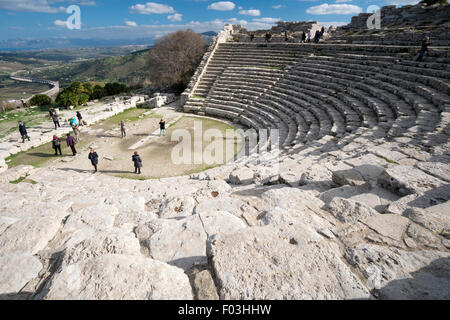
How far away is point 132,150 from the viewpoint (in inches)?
468

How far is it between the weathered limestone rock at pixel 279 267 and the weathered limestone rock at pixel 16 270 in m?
2.01

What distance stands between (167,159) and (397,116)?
31.6ft

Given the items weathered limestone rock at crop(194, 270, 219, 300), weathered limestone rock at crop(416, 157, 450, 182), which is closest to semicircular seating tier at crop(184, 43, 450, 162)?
weathered limestone rock at crop(416, 157, 450, 182)

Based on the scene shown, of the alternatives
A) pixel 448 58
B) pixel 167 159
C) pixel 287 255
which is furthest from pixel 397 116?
pixel 167 159

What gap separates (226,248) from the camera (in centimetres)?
236

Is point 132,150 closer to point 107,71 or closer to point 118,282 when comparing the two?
point 118,282

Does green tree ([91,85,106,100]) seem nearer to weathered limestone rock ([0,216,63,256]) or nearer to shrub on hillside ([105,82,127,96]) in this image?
shrub on hillside ([105,82,127,96])

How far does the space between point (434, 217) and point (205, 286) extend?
3006 mm

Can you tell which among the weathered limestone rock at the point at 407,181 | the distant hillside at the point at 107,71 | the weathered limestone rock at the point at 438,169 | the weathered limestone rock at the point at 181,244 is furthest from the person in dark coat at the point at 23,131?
the distant hillside at the point at 107,71

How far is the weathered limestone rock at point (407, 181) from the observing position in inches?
146

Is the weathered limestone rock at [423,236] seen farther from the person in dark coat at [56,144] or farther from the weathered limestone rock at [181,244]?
the person in dark coat at [56,144]

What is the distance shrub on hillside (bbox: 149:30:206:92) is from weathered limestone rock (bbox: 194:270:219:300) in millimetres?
22806

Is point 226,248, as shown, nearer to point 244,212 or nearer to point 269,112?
point 244,212

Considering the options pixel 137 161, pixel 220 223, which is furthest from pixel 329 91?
pixel 220 223
